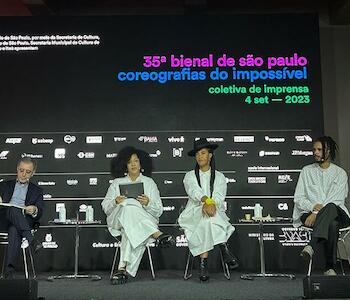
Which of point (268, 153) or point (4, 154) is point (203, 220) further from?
point (4, 154)

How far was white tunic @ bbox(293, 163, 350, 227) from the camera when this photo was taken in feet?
15.5

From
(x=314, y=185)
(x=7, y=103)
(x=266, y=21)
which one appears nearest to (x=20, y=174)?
(x=7, y=103)

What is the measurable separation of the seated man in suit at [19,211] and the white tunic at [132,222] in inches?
29.3

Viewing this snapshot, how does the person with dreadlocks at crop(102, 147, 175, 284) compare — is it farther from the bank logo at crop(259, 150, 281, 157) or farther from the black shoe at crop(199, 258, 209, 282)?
the bank logo at crop(259, 150, 281, 157)

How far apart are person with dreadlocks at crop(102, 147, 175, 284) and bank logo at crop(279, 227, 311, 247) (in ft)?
5.48

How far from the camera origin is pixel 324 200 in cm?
478

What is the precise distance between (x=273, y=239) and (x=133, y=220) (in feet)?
6.38

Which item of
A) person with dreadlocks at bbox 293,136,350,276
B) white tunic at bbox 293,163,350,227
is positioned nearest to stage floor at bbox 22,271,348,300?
person with dreadlocks at bbox 293,136,350,276

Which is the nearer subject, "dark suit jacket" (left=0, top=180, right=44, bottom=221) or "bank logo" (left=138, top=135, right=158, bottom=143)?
"dark suit jacket" (left=0, top=180, right=44, bottom=221)

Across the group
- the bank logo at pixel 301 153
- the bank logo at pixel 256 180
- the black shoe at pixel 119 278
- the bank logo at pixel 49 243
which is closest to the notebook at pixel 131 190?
the black shoe at pixel 119 278

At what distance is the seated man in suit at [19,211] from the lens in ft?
15.0

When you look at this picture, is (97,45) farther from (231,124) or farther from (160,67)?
(231,124)

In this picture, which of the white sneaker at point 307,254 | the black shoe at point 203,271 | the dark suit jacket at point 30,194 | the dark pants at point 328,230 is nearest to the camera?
the white sneaker at point 307,254

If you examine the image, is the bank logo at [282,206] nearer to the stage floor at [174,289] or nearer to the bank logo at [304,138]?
the bank logo at [304,138]
